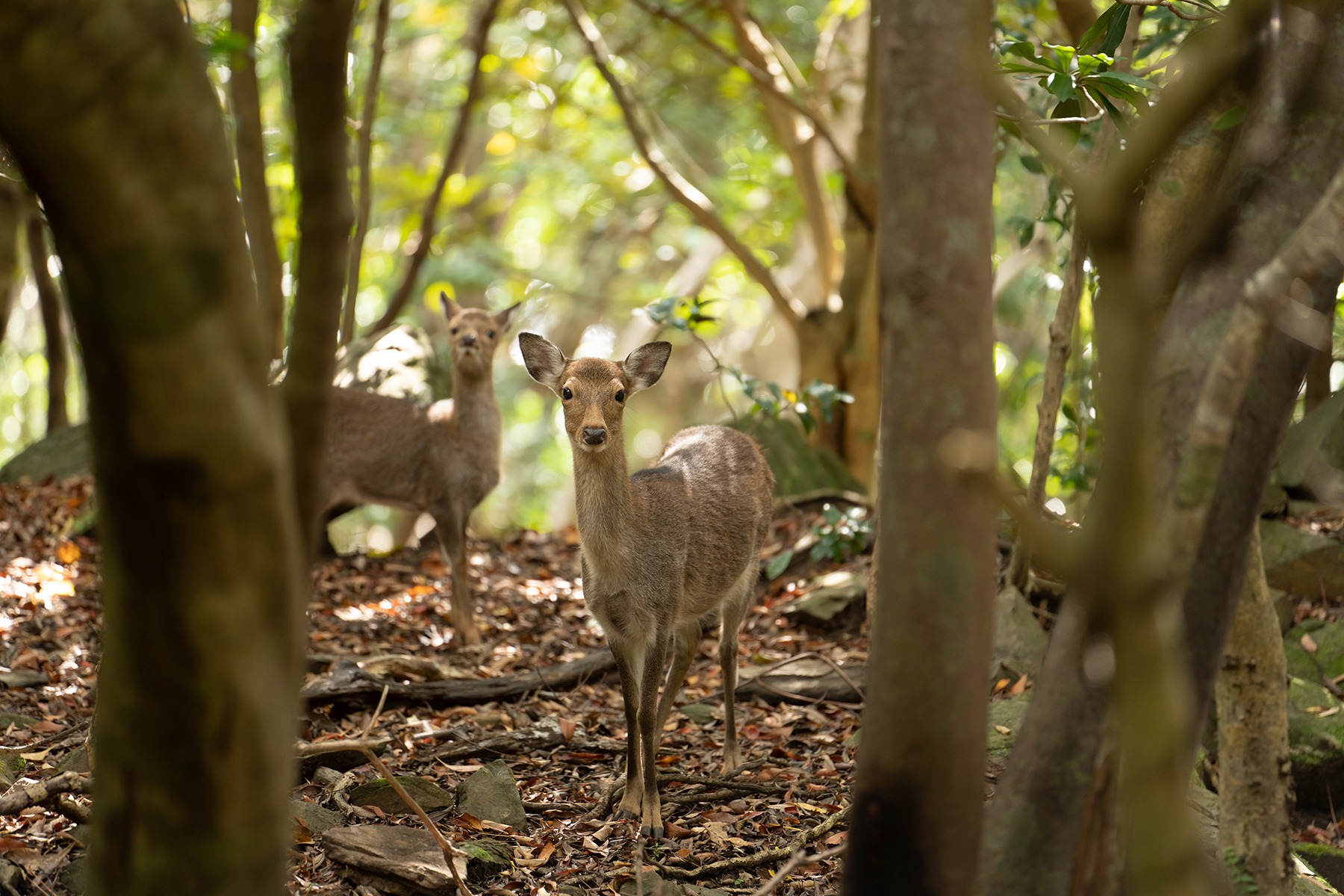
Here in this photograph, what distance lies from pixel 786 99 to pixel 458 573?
17.3 feet

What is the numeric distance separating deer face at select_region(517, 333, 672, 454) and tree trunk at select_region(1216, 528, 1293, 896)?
292 cm

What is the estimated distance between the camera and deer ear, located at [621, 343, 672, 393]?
614 centimetres

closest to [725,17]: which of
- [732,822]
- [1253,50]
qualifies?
[732,822]

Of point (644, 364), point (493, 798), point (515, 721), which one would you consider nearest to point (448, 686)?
point (515, 721)

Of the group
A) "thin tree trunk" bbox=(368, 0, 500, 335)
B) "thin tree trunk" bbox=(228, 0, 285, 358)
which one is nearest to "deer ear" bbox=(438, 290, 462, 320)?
"thin tree trunk" bbox=(228, 0, 285, 358)

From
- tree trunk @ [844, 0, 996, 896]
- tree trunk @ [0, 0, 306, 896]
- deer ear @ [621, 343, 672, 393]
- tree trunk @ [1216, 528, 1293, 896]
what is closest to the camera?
tree trunk @ [0, 0, 306, 896]

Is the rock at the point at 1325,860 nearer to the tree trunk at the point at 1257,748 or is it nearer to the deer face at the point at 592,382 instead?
the tree trunk at the point at 1257,748

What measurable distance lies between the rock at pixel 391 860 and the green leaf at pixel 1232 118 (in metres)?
3.49

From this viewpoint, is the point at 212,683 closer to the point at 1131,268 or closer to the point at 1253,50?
the point at 1131,268

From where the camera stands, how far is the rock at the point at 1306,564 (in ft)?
22.3

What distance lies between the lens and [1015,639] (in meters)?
6.56

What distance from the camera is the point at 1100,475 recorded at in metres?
2.22

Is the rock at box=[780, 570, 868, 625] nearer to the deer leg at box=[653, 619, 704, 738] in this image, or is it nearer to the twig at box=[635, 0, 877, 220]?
the deer leg at box=[653, 619, 704, 738]

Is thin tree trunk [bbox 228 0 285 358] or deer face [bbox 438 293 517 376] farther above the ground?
thin tree trunk [bbox 228 0 285 358]
